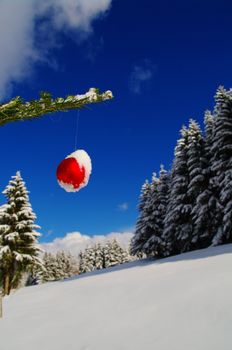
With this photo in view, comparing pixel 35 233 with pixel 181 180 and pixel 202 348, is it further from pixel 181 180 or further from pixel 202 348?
pixel 202 348

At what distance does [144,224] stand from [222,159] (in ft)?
38.4

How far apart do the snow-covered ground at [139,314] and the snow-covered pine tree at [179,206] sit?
10.1m

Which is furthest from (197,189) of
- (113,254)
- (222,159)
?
(113,254)

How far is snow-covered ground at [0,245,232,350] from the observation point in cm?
898

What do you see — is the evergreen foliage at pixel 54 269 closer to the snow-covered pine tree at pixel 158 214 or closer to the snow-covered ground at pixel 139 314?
the snow-covered pine tree at pixel 158 214

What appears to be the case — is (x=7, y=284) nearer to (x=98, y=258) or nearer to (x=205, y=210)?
(x=205, y=210)

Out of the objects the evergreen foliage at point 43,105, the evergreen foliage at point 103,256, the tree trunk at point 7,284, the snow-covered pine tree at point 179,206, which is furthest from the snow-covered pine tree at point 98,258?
the evergreen foliage at point 43,105

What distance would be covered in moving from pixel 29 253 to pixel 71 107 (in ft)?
82.8

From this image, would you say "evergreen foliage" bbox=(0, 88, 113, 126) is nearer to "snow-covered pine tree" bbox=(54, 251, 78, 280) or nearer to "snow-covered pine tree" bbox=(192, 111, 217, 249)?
"snow-covered pine tree" bbox=(192, 111, 217, 249)

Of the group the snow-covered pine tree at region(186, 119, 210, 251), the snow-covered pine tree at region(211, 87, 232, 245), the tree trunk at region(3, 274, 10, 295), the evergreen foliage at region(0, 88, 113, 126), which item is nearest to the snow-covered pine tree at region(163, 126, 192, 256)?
the snow-covered pine tree at region(186, 119, 210, 251)

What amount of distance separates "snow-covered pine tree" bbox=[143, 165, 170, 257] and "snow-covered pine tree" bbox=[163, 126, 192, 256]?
5.36 feet

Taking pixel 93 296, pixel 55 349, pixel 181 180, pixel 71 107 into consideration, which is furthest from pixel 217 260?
pixel 71 107

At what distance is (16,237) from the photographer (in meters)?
25.6

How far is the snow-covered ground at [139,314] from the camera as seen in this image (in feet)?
29.5
